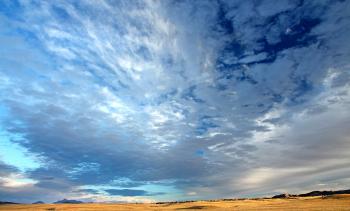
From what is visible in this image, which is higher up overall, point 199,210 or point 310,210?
point 199,210

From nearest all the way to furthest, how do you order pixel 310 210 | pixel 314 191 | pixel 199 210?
pixel 310 210 → pixel 199 210 → pixel 314 191

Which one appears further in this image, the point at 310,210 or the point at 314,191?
the point at 314,191

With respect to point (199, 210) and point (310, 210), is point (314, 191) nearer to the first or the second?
point (199, 210)

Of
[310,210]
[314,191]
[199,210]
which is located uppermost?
[314,191]

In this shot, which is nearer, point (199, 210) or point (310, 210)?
point (310, 210)

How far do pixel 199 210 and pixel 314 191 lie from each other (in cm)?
14549

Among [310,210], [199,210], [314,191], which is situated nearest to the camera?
[310,210]

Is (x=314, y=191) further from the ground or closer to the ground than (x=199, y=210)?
further from the ground

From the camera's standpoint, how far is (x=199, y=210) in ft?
235

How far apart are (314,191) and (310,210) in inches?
6456

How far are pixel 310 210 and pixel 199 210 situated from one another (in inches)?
1172

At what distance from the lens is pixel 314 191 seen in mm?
194500

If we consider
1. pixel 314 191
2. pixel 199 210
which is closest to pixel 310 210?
pixel 199 210
